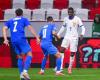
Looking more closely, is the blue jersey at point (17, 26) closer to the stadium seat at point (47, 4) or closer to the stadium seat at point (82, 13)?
the stadium seat at point (82, 13)

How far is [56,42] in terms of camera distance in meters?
18.3

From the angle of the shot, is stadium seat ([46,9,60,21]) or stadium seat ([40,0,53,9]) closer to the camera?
stadium seat ([46,9,60,21])

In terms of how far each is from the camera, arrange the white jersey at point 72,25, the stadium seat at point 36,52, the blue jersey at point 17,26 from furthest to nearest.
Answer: the stadium seat at point 36,52 → the white jersey at point 72,25 → the blue jersey at point 17,26

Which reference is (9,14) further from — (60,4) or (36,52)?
(36,52)

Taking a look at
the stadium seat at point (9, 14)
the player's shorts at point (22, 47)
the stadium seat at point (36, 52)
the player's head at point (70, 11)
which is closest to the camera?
the player's shorts at point (22, 47)

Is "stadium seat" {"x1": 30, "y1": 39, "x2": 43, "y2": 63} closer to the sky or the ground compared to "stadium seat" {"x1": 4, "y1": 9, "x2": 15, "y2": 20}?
closer to the ground

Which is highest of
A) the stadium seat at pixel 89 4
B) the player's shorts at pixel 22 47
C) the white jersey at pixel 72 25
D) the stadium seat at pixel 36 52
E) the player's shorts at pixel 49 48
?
the stadium seat at pixel 89 4

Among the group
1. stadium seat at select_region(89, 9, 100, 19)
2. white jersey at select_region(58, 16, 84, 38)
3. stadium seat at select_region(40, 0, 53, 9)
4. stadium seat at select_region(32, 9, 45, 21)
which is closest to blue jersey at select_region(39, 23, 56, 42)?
white jersey at select_region(58, 16, 84, 38)

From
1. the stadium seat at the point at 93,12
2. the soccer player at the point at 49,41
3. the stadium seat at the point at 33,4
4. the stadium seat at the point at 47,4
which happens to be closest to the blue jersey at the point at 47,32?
the soccer player at the point at 49,41

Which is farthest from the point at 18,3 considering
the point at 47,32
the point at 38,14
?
the point at 47,32

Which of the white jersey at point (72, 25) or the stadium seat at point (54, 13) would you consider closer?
the white jersey at point (72, 25)

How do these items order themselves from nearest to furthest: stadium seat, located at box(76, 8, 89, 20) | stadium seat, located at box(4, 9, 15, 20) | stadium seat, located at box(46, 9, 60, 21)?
stadium seat, located at box(76, 8, 89, 20), stadium seat, located at box(46, 9, 60, 21), stadium seat, located at box(4, 9, 15, 20)

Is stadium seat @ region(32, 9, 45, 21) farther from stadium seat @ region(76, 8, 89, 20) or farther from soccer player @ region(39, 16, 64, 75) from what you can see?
soccer player @ region(39, 16, 64, 75)

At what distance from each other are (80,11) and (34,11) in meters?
2.06
